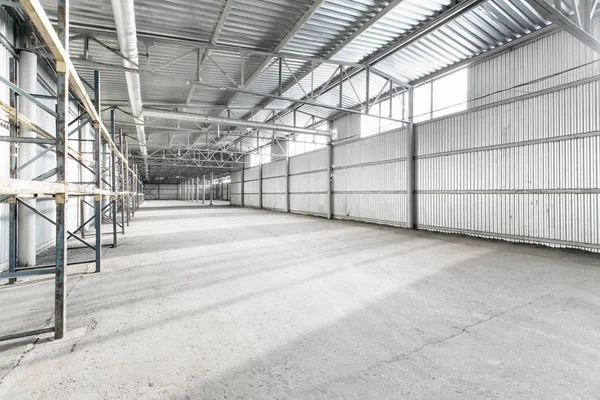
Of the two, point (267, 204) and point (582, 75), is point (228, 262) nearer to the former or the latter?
point (582, 75)

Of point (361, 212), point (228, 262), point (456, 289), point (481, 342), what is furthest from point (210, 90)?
point (481, 342)

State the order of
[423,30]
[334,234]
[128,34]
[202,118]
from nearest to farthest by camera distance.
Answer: [128,34]
[423,30]
[334,234]
[202,118]

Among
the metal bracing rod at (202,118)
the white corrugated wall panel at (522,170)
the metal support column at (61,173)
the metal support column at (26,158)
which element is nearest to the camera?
the metal support column at (61,173)

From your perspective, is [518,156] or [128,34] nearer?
[128,34]

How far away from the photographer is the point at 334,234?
1166cm

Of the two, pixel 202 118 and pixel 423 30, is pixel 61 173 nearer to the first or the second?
pixel 423 30

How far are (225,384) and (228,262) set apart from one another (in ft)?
15.0

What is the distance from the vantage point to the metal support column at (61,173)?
3.19 m

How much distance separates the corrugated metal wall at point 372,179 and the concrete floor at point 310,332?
7564mm

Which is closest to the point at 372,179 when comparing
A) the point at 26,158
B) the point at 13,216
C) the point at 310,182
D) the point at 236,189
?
the point at 310,182

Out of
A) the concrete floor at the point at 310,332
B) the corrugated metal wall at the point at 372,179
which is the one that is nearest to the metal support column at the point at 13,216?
the concrete floor at the point at 310,332

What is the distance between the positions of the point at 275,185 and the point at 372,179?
12859 millimetres

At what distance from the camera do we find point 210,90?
12.0m

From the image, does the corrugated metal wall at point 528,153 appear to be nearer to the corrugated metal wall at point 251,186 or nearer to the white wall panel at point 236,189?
the corrugated metal wall at point 251,186
